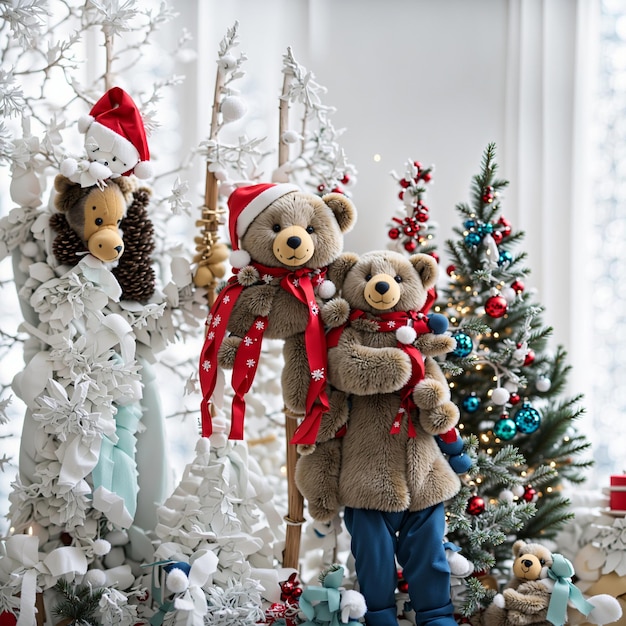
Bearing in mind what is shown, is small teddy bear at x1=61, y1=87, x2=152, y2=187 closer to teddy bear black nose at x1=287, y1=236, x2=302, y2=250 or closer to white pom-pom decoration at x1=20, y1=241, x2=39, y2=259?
white pom-pom decoration at x1=20, y1=241, x2=39, y2=259

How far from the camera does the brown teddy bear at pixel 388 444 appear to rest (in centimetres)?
138

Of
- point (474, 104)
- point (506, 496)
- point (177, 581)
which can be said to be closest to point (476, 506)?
point (506, 496)

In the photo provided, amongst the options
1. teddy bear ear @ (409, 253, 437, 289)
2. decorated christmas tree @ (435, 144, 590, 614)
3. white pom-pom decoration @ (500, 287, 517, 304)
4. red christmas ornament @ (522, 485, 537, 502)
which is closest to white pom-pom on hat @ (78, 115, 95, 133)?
teddy bear ear @ (409, 253, 437, 289)

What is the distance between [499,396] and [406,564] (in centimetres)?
39

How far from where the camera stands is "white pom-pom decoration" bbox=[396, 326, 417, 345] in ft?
4.57

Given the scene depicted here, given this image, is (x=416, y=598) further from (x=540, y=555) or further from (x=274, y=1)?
(x=274, y=1)

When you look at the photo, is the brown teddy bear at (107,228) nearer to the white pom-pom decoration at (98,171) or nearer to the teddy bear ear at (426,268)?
the white pom-pom decoration at (98,171)

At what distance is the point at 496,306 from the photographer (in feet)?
4.98

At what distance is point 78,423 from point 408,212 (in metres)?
0.83

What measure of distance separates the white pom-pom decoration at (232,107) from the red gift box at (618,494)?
3.71 feet

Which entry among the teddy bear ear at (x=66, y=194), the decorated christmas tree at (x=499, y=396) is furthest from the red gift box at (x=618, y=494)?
the teddy bear ear at (x=66, y=194)

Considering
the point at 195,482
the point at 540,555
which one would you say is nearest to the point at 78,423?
the point at 195,482

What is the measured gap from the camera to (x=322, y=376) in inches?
55.1

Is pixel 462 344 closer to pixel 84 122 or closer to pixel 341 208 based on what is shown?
pixel 341 208
